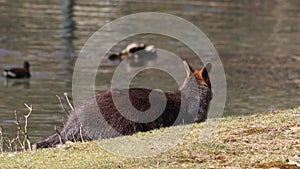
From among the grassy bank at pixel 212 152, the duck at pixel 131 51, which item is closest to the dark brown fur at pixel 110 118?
the grassy bank at pixel 212 152

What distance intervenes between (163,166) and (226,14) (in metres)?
32.4

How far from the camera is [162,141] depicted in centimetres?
1010

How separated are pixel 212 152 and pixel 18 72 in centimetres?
1576

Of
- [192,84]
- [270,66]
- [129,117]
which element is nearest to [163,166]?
[129,117]

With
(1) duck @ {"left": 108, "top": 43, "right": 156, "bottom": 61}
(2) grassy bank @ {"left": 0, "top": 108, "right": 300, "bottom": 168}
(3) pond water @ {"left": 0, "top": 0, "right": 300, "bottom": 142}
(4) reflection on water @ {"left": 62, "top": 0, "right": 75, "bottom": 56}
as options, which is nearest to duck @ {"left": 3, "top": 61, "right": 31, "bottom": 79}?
(3) pond water @ {"left": 0, "top": 0, "right": 300, "bottom": 142}

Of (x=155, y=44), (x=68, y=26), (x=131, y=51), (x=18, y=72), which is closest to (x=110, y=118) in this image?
(x=18, y=72)

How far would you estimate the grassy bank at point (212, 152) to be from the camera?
345 inches

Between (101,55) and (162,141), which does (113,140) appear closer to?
(162,141)

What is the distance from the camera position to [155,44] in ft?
106

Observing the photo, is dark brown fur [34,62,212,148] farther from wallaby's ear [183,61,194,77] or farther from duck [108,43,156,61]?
duck [108,43,156,61]

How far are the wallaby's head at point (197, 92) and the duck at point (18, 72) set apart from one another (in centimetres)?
1198

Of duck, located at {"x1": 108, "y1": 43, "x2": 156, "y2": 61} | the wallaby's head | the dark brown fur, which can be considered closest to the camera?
the dark brown fur

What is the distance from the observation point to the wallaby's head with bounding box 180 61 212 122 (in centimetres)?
1272

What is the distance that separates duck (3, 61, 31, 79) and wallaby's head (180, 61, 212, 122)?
11978 mm
